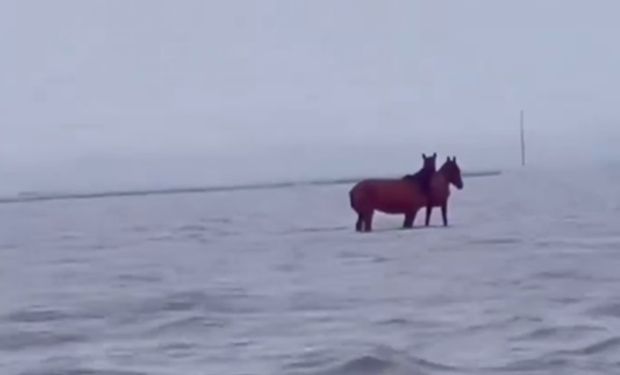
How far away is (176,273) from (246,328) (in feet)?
10.4

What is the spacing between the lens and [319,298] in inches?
319

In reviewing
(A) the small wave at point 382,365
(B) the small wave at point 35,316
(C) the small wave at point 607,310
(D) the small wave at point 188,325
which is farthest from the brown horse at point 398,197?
(A) the small wave at point 382,365

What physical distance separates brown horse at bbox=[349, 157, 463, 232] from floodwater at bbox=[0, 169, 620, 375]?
0.23 m

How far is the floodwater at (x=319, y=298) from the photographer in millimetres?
5961

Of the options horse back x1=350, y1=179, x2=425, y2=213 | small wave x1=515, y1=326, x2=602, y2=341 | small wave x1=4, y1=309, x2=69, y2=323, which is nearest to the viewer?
small wave x1=515, y1=326, x2=602, y2=341

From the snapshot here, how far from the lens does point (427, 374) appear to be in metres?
5.60

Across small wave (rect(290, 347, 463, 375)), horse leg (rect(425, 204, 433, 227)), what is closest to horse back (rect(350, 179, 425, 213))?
horse leg (rect(425, 204, 433, 227))

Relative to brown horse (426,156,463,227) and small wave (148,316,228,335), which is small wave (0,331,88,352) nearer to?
small wave (148,316,228,335)

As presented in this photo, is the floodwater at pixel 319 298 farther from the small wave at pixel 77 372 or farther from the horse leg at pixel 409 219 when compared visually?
the horse leg at pixel 409 219

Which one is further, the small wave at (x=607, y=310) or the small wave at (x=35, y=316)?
the small wave at (x=35, y=316)

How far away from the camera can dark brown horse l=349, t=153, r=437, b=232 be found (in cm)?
1346

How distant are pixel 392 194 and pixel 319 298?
18.0 feet

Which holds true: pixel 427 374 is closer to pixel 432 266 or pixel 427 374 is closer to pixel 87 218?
pixel 432 266

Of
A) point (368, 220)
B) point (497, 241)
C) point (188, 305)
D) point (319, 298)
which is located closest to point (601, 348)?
point (319, 298)
